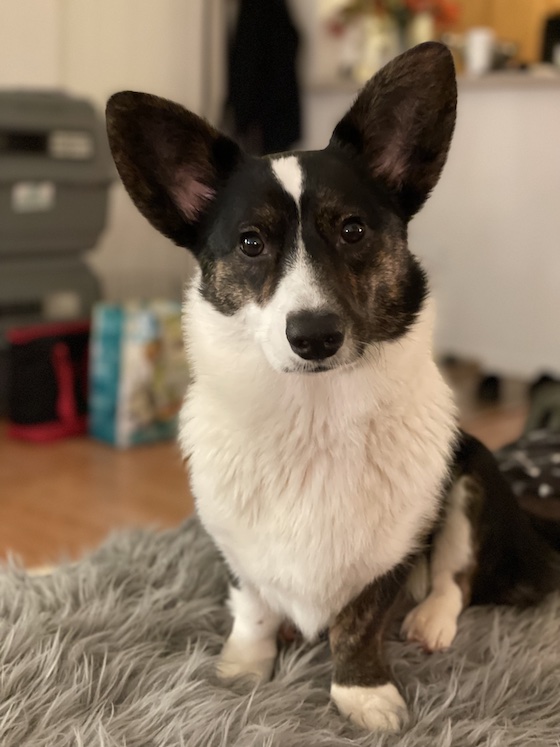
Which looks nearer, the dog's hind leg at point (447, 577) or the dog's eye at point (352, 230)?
the dog's eye at point (352, 230)

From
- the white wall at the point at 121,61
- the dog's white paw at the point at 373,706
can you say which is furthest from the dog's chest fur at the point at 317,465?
the white wall at the point at 121,61

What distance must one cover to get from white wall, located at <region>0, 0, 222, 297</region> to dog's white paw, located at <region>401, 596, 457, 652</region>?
6.14 feet

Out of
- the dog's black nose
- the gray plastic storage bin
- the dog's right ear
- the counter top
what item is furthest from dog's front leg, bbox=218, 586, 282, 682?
the counter top

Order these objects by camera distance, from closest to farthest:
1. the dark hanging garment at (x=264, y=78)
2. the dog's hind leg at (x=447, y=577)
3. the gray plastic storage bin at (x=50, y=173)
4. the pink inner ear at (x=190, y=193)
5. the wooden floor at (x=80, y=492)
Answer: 1. the pink inner ear at (x=190, y=193)
2. the dog's hind leg at (x=447, y=577)
3. the wooden floor at (x=80, y=492)
4. the gray plastic storage bin at (x=50, y=173)
5. the dark hanging garment at (x=264, y=78)

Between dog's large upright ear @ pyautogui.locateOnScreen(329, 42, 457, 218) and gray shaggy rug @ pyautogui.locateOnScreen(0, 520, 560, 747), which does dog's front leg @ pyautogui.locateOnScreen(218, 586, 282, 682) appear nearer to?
gray shaggy rug @ pyautogui.locateOnScreen(0, 520, 560, 747)

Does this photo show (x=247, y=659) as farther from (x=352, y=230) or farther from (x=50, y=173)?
(x=50, y=173)

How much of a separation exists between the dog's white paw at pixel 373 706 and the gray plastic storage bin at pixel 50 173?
1.92 meters

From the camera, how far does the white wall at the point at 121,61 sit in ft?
9.62

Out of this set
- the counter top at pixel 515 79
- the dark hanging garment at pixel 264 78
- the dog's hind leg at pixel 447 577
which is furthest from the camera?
the dark hanging garment at pixel 264 78

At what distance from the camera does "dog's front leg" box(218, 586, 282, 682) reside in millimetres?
1242

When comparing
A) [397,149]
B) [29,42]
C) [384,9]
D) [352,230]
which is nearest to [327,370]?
[352,230]

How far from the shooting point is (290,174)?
1.07 metres

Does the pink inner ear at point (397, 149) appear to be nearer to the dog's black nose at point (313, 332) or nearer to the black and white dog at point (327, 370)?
the black and white dog at point (327, 370)

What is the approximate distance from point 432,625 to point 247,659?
0.31 meters
